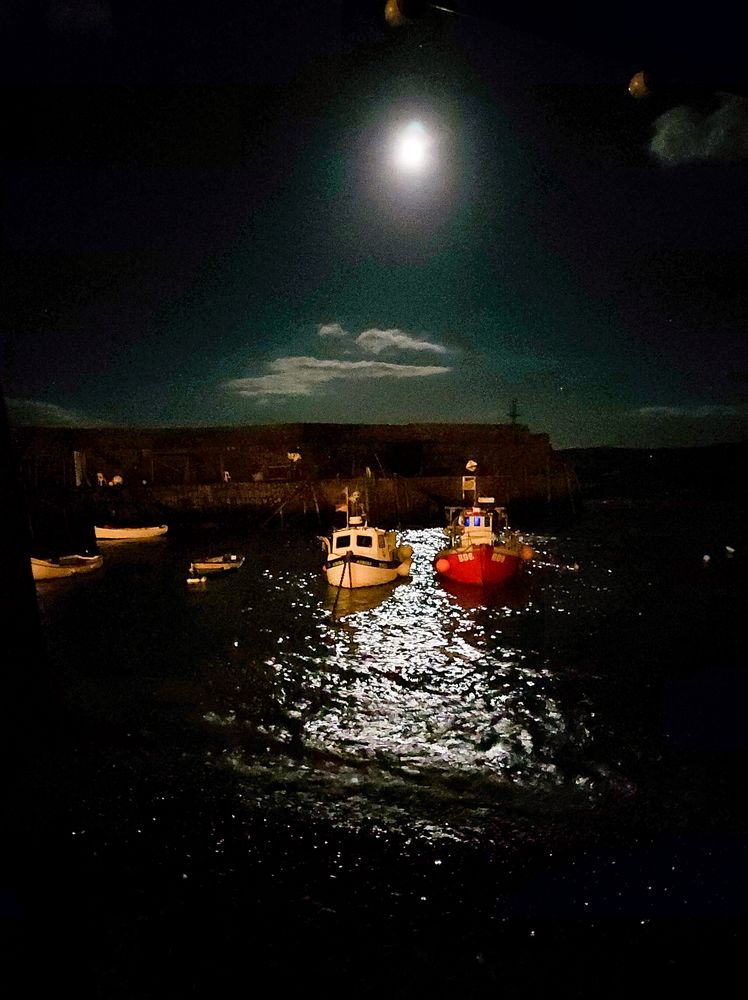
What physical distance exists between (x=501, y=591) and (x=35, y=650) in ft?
80.4

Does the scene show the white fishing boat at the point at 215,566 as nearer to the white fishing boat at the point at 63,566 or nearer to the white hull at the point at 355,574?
the white hull at the point at 355,574

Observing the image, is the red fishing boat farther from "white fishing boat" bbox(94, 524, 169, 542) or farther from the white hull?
"white fishing boat" bbox(94, 524, 169, 542)

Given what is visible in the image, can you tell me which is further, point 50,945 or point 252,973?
point 252,973

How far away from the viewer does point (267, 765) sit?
1080 cm

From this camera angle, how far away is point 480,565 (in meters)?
26.7

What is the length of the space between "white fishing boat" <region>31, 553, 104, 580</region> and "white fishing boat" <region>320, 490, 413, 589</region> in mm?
15979

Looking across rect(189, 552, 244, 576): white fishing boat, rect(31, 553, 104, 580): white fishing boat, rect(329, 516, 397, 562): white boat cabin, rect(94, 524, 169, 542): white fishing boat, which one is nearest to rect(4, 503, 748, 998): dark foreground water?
rect(329, 516, 397, 562): white boat cabin

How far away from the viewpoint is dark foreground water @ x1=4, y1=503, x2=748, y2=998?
20.0 feet

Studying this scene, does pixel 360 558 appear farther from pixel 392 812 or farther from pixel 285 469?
pixel 285 469

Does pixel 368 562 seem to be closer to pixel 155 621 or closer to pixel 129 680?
pixel 155 621

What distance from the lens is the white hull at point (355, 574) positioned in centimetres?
2672

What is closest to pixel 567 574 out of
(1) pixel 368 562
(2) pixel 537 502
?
(1) pixel 368 562

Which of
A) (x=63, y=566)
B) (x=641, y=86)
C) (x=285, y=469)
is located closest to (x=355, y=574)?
(x=63, y=566)

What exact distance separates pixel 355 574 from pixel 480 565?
6.37 meters
